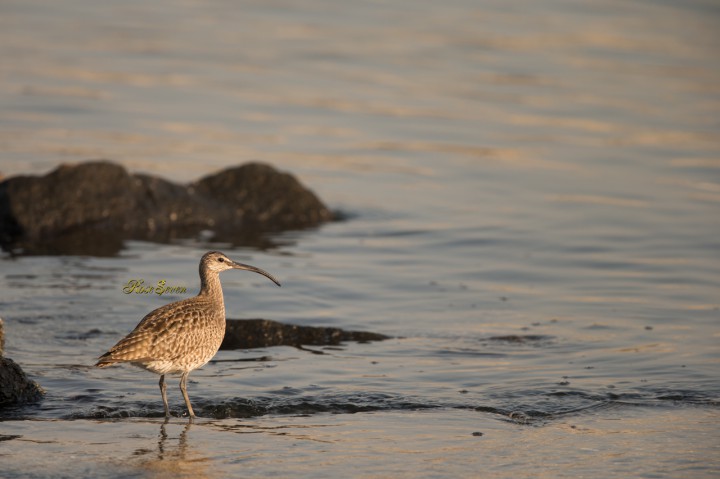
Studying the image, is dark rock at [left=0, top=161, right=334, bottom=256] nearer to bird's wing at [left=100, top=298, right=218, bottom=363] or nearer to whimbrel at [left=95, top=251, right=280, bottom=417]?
whimbrel at [left=95, top=251, right=280, bottom=417]

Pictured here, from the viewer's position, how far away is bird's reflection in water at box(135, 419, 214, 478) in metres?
8.05

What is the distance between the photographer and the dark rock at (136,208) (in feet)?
49.5

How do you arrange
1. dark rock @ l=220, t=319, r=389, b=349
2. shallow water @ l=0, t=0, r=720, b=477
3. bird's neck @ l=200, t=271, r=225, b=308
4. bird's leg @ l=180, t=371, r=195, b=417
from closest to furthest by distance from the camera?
shallow water @ l=0, t=0, r=720, b=477
bird's leg @ l=180, t=371, r=195, b=417
bird's neck @ l=200, t=271, r=225, b=308
dark rock @ l=220, t=319, r=389, b=349

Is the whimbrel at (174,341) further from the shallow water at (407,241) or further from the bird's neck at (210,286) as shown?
the shallow water at (407,241)

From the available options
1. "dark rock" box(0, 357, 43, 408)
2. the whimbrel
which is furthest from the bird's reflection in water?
"dark rock" box(0, 357, 43, 408)

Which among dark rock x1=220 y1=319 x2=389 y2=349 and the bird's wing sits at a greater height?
the bird's wing

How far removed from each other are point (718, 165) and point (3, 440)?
1431cm

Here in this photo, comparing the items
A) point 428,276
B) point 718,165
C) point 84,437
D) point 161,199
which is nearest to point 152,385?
point 84,437

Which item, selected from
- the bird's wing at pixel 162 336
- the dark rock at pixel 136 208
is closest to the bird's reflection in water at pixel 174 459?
the bird's wing at pixel 162 336

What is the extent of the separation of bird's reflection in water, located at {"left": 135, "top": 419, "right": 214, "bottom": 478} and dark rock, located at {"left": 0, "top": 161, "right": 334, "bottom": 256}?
20.5 ft

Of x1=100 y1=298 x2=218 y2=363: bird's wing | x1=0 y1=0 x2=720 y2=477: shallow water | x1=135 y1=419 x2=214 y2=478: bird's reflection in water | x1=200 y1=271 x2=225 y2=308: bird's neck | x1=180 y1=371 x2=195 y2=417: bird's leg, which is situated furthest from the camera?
x1=200 y1=271 x2=225 y2=308: bird's neck

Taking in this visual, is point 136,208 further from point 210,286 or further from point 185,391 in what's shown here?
point 185,391

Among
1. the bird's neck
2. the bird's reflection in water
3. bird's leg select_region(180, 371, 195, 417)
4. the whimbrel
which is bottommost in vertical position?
the bird's reflection in water

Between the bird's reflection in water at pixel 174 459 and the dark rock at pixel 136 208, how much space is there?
626 centimetres
